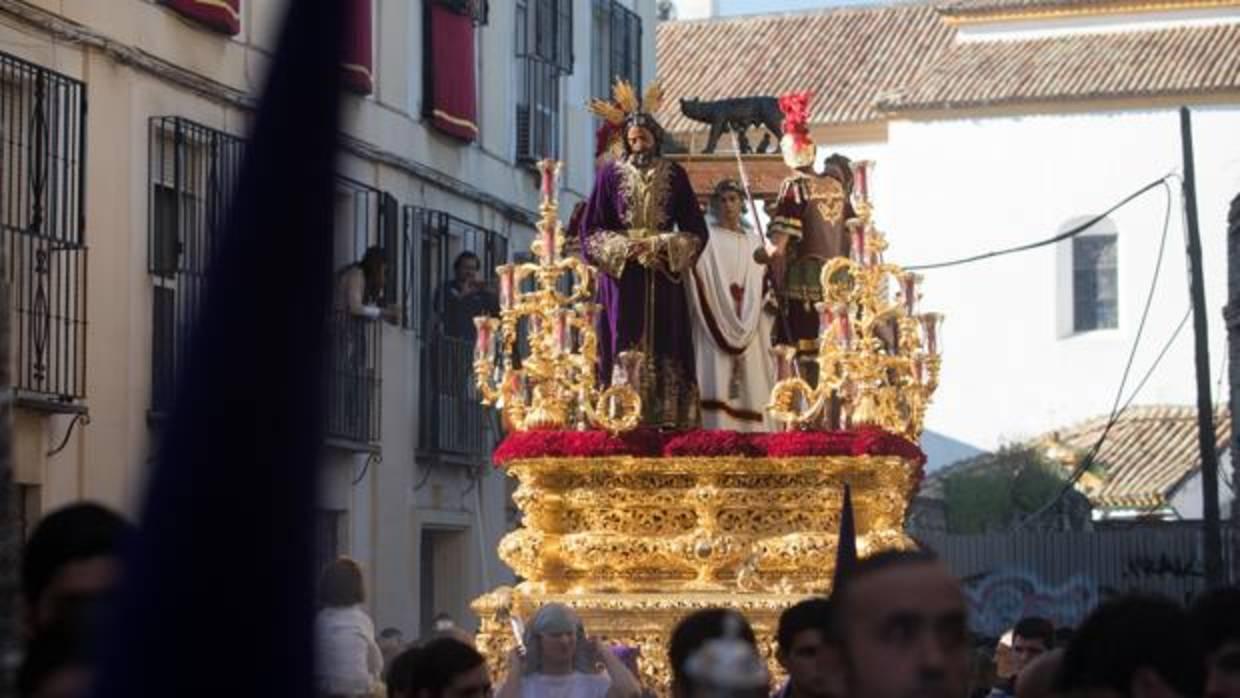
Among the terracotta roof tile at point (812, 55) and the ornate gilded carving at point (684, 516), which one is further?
the terracotta roof tile at point (812, 55)

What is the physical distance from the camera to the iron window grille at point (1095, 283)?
150 ft

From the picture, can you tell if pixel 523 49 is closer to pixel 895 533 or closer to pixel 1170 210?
pixel 895 533

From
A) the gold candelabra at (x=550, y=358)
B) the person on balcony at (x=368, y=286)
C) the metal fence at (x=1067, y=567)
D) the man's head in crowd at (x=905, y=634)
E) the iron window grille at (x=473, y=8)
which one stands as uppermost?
the iron window grille at (x=473, y=8)

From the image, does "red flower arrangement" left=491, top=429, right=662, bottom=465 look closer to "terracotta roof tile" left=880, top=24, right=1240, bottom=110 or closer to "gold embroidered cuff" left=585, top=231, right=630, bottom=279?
"gold embroidered cuff" left=585, top=231, right=630, bottom=279

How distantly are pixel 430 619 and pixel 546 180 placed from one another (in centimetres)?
1000

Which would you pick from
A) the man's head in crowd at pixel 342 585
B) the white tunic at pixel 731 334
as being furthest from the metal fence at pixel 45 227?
the man's head in crowd at pixel 342 585

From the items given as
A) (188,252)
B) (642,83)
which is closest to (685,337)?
(188,252)

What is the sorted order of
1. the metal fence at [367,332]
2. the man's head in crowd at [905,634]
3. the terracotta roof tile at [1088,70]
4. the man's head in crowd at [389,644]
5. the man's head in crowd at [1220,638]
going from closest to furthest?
the man's head in crowd at [905,634]
the man's head in crowd at [1220,638]
the man's head in crowd at [389,644]
the metal fence at [367,332]
the terracotta roof tile at [1088,70]

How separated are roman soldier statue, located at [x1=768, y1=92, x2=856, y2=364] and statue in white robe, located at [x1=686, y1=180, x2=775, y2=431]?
16 cm

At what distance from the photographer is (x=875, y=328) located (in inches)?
605

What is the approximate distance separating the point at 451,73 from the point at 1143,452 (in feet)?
65.3

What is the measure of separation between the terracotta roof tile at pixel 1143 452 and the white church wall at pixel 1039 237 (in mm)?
1110

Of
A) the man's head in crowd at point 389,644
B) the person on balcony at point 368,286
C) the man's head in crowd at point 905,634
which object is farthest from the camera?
the person on balcony at point 368,286

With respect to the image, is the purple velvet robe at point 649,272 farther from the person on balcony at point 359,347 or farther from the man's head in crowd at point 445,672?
the man's head in crowd at point 445,672
